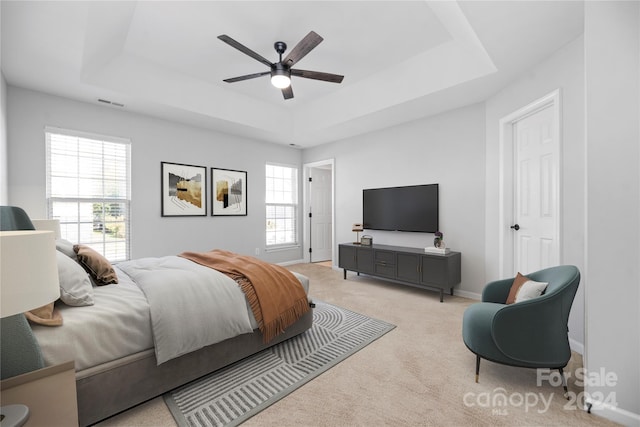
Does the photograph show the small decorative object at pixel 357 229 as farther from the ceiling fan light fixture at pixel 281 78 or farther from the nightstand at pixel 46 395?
the nightstand at pixel 46 395

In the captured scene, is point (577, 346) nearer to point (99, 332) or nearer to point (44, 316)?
point (99, 332)

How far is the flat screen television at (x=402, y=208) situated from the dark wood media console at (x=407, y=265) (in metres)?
0.38

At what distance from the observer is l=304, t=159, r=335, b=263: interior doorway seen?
6.31 m

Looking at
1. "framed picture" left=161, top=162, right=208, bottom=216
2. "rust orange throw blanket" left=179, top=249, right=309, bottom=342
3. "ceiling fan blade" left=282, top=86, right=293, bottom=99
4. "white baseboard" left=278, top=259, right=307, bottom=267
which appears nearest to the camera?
"rust orange throw blanket" left=179, top=249, right=309, bottom=342

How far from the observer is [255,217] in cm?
552

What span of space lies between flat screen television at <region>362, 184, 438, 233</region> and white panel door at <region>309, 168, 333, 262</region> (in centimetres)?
160

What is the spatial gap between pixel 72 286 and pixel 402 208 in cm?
404

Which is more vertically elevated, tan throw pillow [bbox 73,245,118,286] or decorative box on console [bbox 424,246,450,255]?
tan throw pillow [bbox 73,245,118,286]

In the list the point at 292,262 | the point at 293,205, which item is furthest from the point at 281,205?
the point at 292,262

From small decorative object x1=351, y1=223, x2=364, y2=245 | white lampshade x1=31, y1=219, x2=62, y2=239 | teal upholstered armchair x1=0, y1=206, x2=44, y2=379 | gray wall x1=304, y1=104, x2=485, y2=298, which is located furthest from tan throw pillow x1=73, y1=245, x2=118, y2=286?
gray wall x1=304, y1=104, x2=485, y2=298

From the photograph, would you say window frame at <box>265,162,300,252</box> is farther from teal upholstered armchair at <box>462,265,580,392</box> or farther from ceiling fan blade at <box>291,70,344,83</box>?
teal upholstered armchair at <box>462,265,580,392</box>

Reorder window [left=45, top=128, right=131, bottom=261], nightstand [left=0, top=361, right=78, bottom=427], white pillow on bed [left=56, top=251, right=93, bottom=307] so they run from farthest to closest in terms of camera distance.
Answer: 1. window [left=45, top=128, right=131, bottom=261]
2. white pillow on bed [left=56, top=251, right=93, bottom=307]
3. nightstand [left=0, top=361, right=78, bottom=427]

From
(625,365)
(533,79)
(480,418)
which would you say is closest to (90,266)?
(480,418)

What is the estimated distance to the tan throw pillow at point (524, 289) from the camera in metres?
2.00
